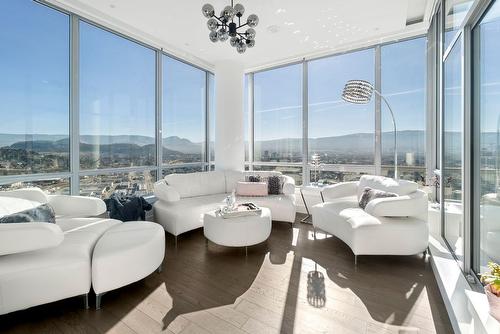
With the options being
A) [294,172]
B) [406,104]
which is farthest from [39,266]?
[406,104]

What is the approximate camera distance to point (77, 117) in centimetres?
344

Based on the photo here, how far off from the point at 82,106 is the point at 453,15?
15.5 feet

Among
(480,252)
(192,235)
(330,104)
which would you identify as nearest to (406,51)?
(330,104)

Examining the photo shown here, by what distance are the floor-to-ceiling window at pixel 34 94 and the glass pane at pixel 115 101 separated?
9.8 inches

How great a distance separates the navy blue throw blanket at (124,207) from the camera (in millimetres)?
3395

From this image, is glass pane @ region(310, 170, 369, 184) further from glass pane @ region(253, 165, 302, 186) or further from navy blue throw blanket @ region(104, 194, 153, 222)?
navy blue throw blanket @ region(104, 194, 153, 222)

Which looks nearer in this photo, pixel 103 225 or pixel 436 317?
pixel 436 317

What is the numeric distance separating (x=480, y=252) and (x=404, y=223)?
0.68m

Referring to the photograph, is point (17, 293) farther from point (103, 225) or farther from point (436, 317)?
point (436, 317)

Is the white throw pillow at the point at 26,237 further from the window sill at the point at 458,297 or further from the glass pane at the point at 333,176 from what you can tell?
the glass pane at the point at 333,176

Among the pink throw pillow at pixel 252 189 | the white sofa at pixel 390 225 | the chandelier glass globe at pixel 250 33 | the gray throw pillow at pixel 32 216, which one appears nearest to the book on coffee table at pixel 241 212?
the white sofa at pixel 390 225

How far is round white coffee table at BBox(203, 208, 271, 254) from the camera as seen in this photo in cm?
271

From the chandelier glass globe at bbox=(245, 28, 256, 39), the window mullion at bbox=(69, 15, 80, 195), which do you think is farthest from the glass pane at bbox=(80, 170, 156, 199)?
the chandelier glass globe at bbox=(245, 28, 256, 39)

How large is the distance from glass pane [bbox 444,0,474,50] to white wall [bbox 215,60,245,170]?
340 cm
